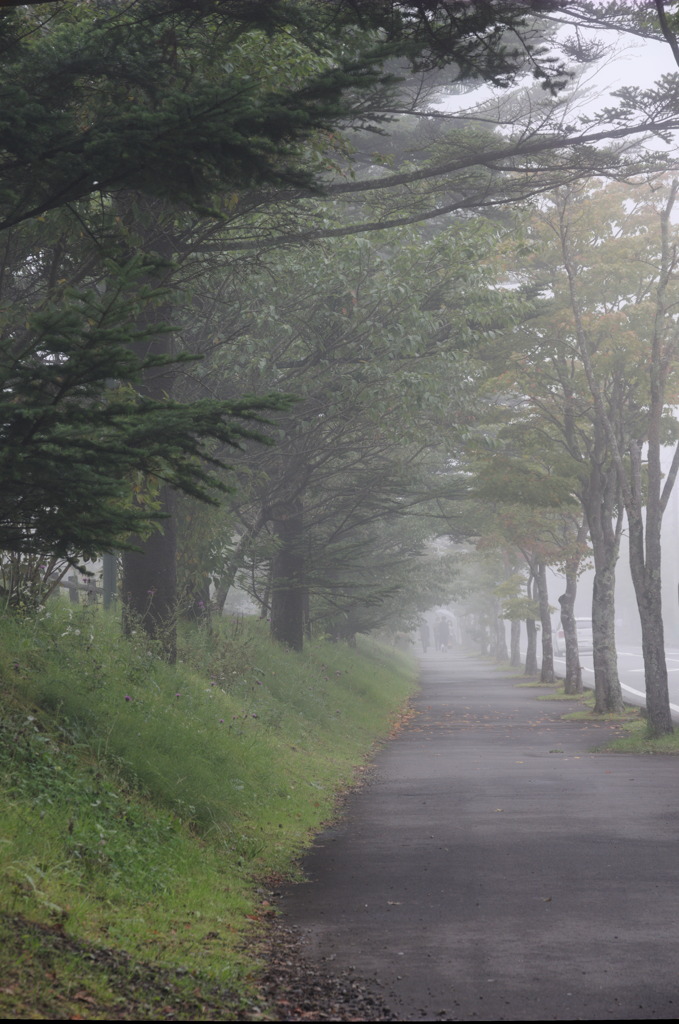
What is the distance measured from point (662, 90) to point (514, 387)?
1468cm

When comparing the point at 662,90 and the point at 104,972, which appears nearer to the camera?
the point at 104,972

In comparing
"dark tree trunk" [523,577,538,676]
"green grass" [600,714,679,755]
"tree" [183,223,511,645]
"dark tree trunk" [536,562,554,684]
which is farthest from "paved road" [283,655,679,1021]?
"dark tree trunk" [523,577,538,676]

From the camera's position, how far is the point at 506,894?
7.61 meters

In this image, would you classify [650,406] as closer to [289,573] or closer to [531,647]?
[289,573]

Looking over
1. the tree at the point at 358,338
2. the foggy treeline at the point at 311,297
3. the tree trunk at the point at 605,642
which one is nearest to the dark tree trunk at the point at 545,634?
the foggy treeline at the point at 311,297

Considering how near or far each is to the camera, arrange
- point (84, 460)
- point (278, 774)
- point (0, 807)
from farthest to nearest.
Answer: point (278, 774), point (84, 460), point (0, 807)

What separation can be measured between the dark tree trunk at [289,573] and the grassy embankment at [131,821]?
27.4 feet

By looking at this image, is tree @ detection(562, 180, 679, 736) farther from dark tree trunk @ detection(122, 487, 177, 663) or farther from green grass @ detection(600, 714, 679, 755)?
dark tree trunk @ detection(122, 487, 177, 663)

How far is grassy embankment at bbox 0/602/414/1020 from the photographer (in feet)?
16.7

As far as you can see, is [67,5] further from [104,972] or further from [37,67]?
[104,972]

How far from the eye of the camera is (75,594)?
17.4 meters

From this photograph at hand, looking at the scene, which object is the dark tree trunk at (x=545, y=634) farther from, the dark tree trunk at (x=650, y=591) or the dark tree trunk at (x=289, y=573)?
the dark tree trunk at (x=650, y=591)

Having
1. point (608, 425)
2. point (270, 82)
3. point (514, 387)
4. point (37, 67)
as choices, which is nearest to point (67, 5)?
point (270, 82)

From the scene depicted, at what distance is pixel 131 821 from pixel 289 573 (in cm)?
1664
